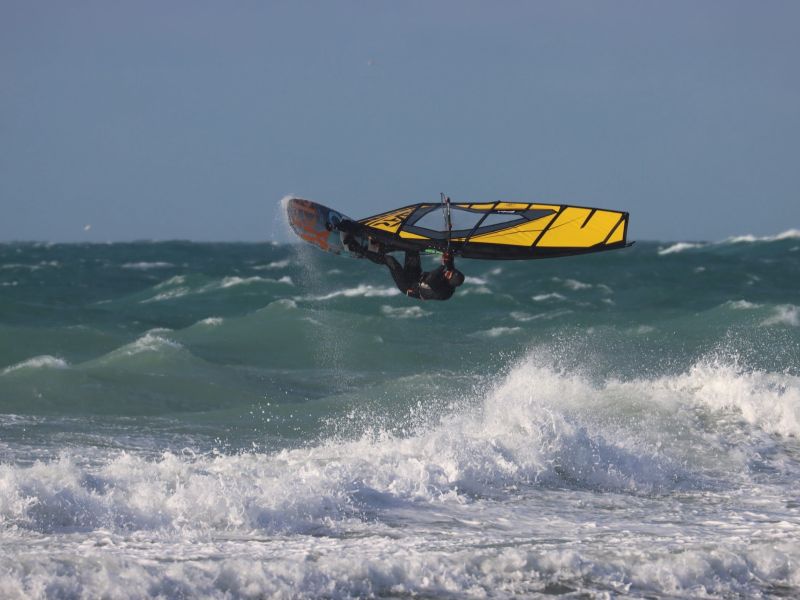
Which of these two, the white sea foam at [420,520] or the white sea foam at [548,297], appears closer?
the white sea foam at [420,520]

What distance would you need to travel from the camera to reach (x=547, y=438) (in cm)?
1013

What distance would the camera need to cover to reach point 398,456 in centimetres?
946

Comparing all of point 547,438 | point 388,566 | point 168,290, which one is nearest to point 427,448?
point 547,438

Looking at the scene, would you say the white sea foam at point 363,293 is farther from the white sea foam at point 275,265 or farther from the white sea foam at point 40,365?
the white sea foam at point 275,265

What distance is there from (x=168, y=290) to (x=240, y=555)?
22.7 metres

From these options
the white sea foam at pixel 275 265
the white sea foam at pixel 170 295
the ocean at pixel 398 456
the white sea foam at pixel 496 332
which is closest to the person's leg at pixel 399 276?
the ocean at pixel 398 456

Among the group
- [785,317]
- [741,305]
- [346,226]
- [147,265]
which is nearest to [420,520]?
[346,226]

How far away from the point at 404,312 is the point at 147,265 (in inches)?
762

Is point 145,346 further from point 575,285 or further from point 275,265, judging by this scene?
point 275,265

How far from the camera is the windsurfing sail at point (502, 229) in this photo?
9.71 meters

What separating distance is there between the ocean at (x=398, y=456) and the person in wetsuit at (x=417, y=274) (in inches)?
20.5

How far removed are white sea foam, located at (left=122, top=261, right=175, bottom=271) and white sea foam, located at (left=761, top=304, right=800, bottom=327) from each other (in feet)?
75.7

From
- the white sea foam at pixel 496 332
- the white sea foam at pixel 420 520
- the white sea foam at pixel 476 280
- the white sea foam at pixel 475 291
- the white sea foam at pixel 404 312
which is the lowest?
the white sea foam at pixel 420 520

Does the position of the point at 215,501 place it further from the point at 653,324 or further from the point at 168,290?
the point at 168,290
